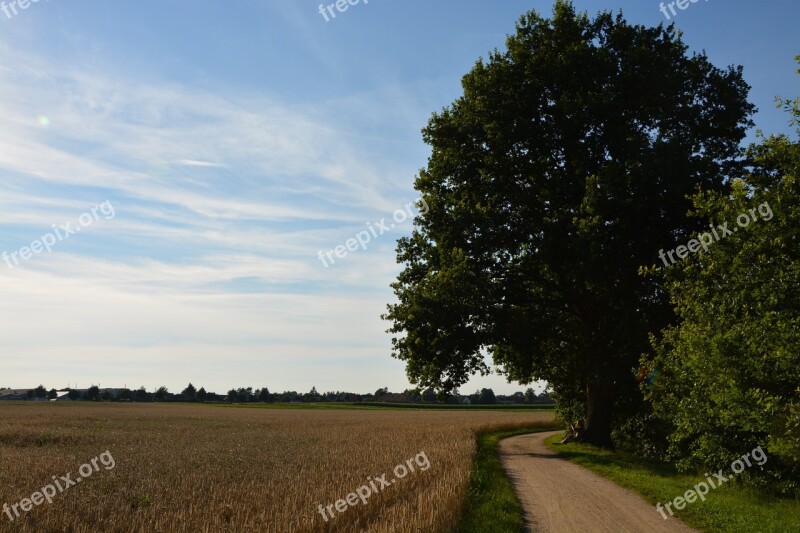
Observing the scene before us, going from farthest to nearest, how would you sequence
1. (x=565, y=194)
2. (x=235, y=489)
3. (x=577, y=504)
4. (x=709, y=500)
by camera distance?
(x=565, y=194)
(x=709, y=500)
(x=577, y=504)
(x=235, y=489)

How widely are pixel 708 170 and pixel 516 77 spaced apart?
9.11 metres

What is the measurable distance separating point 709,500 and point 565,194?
614 inches

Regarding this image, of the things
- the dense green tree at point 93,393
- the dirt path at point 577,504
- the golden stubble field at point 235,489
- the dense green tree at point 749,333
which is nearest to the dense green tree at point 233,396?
the dense green tree at point 93,393

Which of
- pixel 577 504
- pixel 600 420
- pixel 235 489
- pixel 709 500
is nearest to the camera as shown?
pixel 235 489

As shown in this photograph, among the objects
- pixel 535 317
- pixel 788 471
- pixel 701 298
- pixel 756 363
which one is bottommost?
pixel 788 471

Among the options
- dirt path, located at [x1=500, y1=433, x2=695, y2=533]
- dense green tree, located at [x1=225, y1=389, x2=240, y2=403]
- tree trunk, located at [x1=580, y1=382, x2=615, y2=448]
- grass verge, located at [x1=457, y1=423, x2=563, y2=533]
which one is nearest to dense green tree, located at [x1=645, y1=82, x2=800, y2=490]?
dirt path, located at [x1=500, y1=433, x2=695, y2=533]

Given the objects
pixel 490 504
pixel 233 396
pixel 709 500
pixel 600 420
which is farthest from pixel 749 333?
pixel 233 396

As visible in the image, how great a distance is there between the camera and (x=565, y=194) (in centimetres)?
2845

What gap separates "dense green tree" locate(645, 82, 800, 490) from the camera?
14370 millimetres

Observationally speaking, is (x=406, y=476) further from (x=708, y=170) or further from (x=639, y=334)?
(x=708, y=170)

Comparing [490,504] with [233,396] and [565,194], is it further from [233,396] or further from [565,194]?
[233,396]

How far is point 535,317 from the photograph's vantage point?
30188mm

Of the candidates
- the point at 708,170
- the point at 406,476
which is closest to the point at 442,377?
the point at 406,476

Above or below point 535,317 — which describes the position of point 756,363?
below
